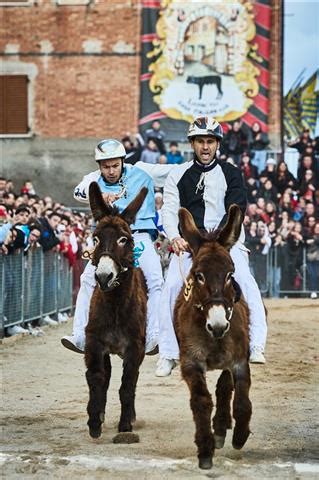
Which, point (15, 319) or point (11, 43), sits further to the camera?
point (11, 43)

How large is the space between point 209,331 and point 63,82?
33.7 m

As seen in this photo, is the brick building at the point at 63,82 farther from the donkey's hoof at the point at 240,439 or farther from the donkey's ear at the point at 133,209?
the donkey's hoof at the point at 240,439

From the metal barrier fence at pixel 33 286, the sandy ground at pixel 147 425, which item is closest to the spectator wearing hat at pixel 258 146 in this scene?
the metal barrier fence at pixel 33 286

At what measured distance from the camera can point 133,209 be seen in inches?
404

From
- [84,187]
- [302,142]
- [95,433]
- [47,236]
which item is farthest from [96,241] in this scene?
[302,142]

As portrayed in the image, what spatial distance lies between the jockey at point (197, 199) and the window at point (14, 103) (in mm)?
31641

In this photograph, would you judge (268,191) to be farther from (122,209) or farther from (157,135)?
(122,209)

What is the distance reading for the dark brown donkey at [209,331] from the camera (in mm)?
8406

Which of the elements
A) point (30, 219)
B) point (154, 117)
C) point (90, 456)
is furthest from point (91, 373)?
point (154, 117)

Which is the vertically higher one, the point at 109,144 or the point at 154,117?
the point at 154,117

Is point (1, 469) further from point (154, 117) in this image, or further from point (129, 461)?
point (154, 117)

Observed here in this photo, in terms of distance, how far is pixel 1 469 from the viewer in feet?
27.3

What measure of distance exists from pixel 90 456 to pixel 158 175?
10.8 ft

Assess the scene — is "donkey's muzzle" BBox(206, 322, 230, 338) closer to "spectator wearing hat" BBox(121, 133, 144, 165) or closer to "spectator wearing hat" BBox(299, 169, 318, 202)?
"spectator wearing hat" BBox(299, 169, 318, 202)
